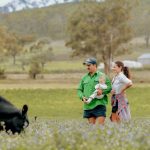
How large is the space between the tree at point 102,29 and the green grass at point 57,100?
1309 inches

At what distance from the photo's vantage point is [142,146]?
6.29 metres

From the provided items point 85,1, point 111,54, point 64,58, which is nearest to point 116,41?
point 111,54

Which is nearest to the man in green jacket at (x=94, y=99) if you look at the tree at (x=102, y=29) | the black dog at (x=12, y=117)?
the black dog at (x=12, y=117)

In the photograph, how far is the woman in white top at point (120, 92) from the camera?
15.5 m

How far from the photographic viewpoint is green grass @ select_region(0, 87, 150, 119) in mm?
35312

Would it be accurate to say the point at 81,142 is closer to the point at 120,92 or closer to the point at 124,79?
the point at 124,79

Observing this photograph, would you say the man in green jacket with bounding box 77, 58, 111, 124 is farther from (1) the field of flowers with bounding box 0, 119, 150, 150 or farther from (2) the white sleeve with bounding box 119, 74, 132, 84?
(1) the field of flowers with bounding box 0, 119, 150, 150

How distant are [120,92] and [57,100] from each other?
27.2m

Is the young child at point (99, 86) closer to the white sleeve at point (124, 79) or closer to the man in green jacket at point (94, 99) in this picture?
the man in green jacket at point (94, 99)

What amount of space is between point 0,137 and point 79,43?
2932 inches

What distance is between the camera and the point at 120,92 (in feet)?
51.3

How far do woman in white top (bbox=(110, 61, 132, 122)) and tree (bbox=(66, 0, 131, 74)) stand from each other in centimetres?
6377

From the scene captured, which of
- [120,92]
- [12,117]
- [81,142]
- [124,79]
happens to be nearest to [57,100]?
[120,92]

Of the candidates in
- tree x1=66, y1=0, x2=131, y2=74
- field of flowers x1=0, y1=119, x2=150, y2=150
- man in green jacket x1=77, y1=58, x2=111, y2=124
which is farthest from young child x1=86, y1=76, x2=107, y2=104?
tree x1=66, y1=0, x2=131, y2=74
